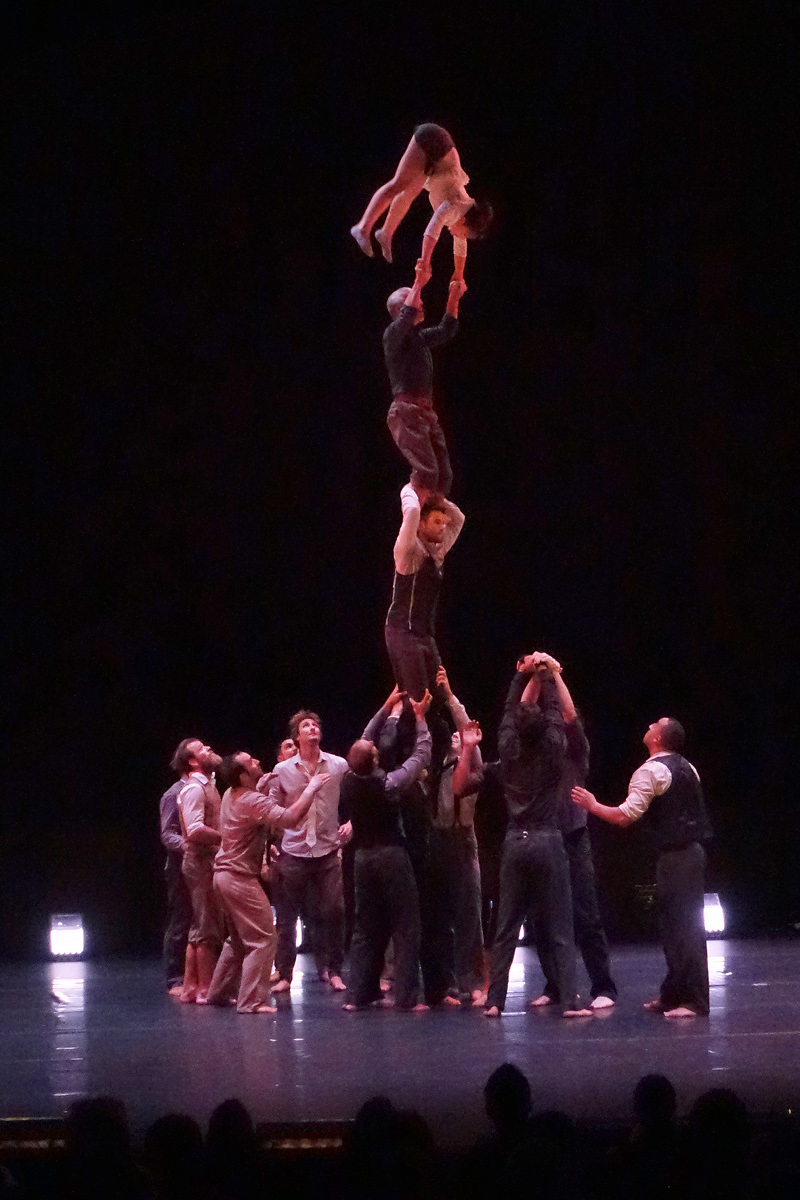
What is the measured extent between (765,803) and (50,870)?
5.21 meters

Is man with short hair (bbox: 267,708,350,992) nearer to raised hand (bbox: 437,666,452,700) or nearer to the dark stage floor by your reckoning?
the dark stage floor

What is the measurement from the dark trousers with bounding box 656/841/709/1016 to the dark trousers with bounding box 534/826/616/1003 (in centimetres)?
38

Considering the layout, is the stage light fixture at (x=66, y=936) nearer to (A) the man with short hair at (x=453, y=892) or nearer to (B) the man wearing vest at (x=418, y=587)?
(A) the man with short hair at (x=453, y=892)

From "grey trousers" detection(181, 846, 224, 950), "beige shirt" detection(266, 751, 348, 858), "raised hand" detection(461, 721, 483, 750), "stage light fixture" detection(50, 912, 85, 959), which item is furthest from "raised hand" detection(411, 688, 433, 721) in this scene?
"stage light fixture" detection(50, 912, 85, 959)

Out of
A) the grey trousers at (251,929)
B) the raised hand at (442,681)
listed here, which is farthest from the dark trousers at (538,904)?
the grey trousers at (251,929)

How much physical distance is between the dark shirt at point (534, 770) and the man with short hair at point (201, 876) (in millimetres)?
1755

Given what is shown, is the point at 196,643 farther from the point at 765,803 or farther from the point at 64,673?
the point at 765,803

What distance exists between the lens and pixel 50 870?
11234 mm

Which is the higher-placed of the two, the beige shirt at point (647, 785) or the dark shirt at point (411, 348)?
the dark shirt at point (411, 348)

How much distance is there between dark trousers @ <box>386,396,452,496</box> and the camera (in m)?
6.80

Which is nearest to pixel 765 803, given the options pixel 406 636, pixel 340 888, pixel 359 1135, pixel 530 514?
pixel 530 514

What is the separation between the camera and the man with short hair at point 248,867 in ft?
23.1

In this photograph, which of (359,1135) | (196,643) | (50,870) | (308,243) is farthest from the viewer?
(50,870)

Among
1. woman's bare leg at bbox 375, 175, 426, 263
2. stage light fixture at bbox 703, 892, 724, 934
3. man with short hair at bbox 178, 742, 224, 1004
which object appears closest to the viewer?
woman's bare leg at bbox 375, 175, 426, 263
